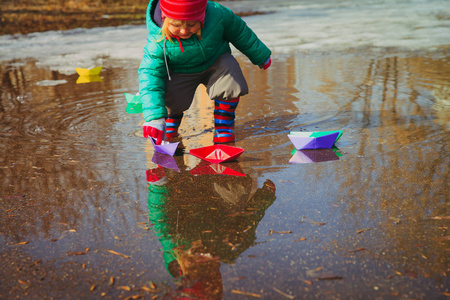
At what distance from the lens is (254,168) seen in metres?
3.00

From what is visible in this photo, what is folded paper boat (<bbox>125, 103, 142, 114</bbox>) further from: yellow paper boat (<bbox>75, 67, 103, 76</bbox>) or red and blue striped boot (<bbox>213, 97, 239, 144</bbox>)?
yellow paper boat (<bbox>75, 67, 103, 76</bbox>)

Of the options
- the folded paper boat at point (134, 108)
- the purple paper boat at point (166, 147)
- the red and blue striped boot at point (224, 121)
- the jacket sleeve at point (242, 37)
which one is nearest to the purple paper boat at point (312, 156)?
the red and blue striped boot at point (224, 121)

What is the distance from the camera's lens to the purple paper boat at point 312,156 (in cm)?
308

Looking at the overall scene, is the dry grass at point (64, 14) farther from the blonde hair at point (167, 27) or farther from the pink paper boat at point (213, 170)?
the pink paper boat at point (213, 170)

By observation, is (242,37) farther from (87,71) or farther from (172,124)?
(87,71)

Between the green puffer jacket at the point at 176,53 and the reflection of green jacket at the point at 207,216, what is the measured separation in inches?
31.3

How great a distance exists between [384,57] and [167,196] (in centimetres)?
532

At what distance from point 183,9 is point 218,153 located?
1001mm

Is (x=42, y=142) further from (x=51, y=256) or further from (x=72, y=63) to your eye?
(x=72, y=63)

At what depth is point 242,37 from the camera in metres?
3.65

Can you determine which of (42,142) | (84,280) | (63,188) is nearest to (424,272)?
(84,280)

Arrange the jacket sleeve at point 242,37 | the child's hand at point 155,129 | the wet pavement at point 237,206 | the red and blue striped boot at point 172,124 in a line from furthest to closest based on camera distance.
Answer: the red and blue striped boot at point 172,124 < the jacket sleeve at point 242,37 < the child's hand at point 155,129 < the wet pavement at point 237,206

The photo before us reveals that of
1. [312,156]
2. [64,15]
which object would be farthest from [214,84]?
[64,15]

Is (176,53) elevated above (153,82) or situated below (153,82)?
above
